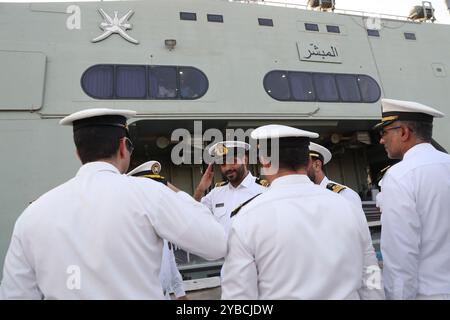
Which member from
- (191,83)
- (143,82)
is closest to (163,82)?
(143,82)

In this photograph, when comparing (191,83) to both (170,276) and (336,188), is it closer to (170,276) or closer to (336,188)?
(336,188)

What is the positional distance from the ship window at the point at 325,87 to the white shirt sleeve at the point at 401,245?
563cm

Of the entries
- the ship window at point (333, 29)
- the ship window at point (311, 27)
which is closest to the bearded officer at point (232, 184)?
the ship window at point (311, 27)

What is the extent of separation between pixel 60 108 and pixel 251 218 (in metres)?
5.10

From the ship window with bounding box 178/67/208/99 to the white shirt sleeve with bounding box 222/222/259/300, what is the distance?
5021 mm

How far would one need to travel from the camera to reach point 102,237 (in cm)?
113

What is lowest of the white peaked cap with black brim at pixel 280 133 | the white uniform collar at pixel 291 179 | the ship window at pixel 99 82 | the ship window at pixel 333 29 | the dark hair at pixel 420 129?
the white uniform collar at pixel 291 179

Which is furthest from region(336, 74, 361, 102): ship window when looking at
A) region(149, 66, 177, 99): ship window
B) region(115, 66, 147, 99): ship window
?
region(115, 66, 147, 99): ship window

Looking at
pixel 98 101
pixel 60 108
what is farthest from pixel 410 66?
pixel 60 108

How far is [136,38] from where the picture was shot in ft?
20.5

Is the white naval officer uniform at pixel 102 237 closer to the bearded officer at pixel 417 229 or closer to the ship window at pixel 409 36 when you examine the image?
the bearded officer at pixel 417 229

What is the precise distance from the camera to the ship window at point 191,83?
6.10 meters

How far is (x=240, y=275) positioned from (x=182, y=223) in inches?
11.9
